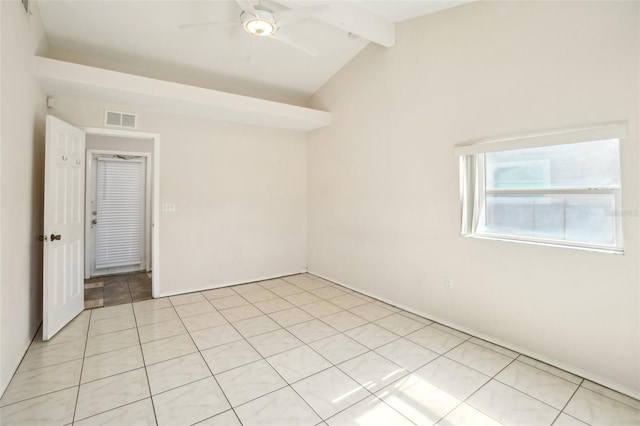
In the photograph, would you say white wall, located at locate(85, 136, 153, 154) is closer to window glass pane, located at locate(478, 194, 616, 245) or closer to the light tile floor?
the light tile floor

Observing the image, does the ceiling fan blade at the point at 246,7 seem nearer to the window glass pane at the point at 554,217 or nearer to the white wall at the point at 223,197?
the white wall at the point at 223,197

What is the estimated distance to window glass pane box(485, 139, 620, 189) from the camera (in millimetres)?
2088

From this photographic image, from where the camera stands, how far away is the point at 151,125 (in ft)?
12.5

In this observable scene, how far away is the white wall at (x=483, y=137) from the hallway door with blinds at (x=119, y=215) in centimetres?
378

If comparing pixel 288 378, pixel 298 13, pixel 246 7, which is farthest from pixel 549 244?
pixel 246 7

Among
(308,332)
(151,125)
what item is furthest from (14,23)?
(308,332)

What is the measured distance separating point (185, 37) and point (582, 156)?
3898mm

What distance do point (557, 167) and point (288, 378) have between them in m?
2.66

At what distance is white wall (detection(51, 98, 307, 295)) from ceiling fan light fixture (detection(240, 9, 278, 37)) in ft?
6.68

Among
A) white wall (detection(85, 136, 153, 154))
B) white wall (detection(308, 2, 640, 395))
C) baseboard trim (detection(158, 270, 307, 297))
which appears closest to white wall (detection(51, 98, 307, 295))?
baseboard trim (detection(158, 270, 307, 297))

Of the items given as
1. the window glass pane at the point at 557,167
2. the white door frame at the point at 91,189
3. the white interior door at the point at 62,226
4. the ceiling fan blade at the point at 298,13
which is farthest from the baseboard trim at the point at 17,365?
the window glass pane at the point at 557,167

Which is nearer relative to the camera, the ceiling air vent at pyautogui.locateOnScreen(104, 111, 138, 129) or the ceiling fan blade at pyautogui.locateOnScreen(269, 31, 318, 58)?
the ceiling fan blade at pyautogui.locateOnScreen(269, 31, 318, 58)

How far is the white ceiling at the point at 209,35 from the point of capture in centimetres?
282

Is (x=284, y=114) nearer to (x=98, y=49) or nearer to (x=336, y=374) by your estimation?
(x=98, y=49)
